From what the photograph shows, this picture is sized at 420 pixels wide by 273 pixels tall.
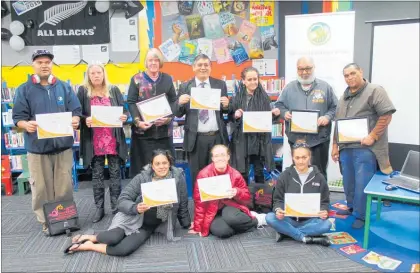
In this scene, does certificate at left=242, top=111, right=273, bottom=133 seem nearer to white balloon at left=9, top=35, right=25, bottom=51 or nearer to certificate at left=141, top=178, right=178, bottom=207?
certificate at left=141, top=178, right=178, bottom=207

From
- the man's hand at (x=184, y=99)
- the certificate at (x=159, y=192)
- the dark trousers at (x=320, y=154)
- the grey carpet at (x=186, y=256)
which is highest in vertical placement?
the man's hand at (x=184, y=99)

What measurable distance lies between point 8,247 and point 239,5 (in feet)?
14.7

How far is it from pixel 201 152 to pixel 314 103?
126 cm

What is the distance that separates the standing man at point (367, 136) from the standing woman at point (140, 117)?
68.7 inches

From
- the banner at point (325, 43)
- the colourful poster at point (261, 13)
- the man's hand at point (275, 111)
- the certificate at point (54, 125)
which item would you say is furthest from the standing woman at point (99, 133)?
the colourful poster at point (261, 13)

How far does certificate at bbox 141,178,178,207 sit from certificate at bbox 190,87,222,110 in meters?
0.81

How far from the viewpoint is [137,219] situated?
3303mm

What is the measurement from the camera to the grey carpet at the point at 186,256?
9.57 feet

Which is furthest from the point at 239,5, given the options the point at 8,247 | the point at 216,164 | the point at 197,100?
the point at 8,247

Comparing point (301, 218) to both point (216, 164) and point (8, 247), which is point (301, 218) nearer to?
point (216, 164)

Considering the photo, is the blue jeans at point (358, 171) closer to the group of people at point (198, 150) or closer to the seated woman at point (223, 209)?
the group of people at point (198, 150)

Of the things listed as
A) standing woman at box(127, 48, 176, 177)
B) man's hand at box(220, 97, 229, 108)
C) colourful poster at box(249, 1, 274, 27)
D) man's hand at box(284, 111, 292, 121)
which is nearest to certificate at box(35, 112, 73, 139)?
standing woman at box(127, 48, 176, 177)

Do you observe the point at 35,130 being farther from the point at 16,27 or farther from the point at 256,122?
the point at 16,27

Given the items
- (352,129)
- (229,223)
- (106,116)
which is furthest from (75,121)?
(352,129)
